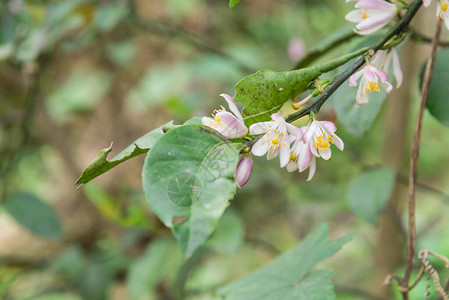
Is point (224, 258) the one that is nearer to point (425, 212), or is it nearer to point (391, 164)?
point (425, 212)

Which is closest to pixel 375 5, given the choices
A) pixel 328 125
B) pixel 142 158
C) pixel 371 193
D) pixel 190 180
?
pixel 328 125

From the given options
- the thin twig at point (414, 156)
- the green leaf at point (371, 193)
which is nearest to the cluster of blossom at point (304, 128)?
the thin twig at point (414, 156)

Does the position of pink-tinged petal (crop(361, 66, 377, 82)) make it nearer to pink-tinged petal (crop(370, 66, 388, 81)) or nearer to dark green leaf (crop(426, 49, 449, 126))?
pink-tinged petal (crop(370, 66, 388, 81))

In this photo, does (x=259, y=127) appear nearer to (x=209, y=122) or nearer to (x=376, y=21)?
(x=209, y=122)

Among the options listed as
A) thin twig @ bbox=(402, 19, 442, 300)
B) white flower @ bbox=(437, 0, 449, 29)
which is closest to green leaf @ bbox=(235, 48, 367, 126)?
A: white flower @ bbox=(437, 0, 449, 29)

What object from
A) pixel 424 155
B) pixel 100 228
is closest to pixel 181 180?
pixel 100 228

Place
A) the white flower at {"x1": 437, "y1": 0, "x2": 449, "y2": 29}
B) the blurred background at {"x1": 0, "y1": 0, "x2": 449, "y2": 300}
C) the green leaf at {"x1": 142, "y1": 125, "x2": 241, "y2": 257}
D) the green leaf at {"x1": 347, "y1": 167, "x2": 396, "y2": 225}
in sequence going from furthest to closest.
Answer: the blurred background at {"x1": 0, "y1": 0, "x2": 449, "y2": 300} < the green leaf at {"x1": 347, "y1": 167, "x2": 396, "y2": 225} < the white flower at {"x1": 437, "y1": 0, "x2": 449, "y2": 29} < the green leaf at {"x1": 142, "y1": 125, "x2": 241, "y2": 257}
